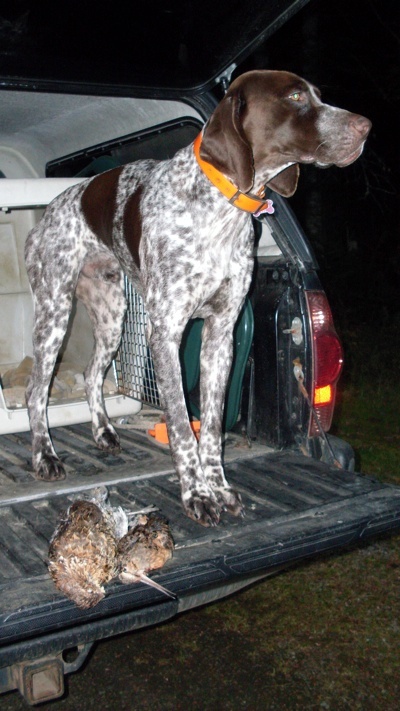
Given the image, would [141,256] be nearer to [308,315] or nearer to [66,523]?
[308,315]

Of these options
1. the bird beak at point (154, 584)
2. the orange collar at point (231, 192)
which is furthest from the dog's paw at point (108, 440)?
the bird beak at point (154, 584)

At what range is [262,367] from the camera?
11.1ft

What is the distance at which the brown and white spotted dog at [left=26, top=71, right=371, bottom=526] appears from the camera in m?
2.82

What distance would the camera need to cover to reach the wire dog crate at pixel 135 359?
4.11 m

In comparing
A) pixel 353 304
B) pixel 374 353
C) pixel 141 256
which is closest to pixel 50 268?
pixel 141 256

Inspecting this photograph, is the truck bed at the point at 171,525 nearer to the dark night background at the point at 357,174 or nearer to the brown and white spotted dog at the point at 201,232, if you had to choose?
the brown and white spotted dog at the point at 201,232

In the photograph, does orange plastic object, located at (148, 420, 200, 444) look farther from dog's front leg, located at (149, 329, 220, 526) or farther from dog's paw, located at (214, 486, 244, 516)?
dog's paw, located at (214, 486, 244, 516)

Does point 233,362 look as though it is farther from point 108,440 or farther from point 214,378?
point 108,440

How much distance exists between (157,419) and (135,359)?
1.20 feet

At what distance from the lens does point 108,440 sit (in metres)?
3.73

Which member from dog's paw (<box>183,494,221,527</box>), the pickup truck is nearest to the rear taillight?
the pickup truck

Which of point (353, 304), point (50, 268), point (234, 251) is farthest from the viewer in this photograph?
point (353, 304)

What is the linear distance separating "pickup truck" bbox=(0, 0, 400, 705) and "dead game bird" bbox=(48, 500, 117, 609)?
0.13ft

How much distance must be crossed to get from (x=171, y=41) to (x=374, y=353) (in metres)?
6.96
